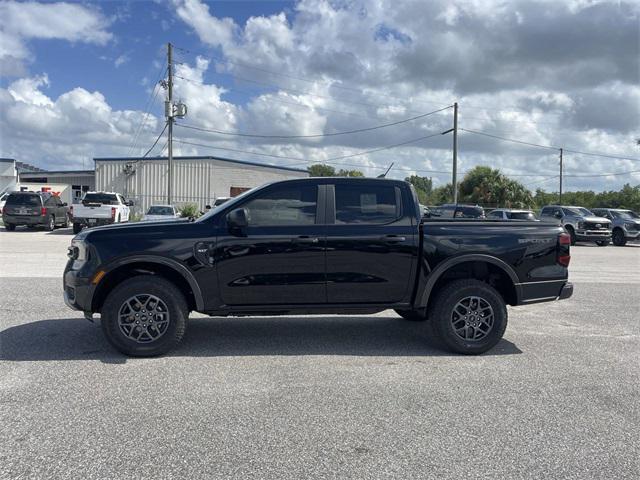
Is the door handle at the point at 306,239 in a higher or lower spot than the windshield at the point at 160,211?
lower

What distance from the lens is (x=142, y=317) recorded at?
210 inches

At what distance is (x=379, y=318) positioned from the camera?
743 cm

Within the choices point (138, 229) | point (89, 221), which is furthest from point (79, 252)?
point (89, 221)

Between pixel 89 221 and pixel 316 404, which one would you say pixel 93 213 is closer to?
pixel 89 221

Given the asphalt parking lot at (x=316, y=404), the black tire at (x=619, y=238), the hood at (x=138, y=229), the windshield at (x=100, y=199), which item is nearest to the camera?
the asphalt parking lot at (x=316, y=404)

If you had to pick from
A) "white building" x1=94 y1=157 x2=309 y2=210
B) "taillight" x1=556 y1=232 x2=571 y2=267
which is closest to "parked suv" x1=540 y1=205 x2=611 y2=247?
"taillight" x1=556 y1=232 x2=571 y2=267

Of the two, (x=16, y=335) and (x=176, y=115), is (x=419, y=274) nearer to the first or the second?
(x=16, y=335)

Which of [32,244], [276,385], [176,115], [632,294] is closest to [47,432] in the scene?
[276,385]

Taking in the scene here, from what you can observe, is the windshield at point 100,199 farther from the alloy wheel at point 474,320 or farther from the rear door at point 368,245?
the alloy wheel at point 474,320

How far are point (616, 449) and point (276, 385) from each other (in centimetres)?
258

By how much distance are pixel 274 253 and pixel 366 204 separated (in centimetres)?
111

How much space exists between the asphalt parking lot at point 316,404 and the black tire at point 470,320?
0.14 m

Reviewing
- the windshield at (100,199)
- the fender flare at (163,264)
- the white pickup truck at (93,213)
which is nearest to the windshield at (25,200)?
the windshield at (100,199)

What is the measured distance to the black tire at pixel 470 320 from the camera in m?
5.61
